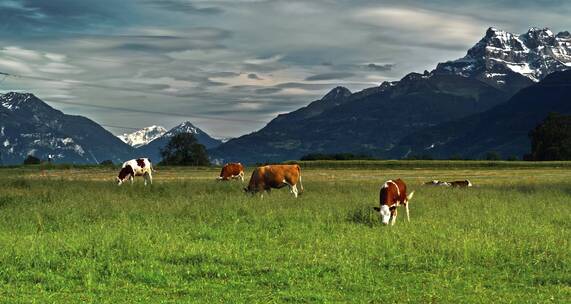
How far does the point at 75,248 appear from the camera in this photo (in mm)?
18547

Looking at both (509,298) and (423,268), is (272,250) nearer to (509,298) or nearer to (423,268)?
(423,268)

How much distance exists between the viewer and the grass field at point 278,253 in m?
14.2

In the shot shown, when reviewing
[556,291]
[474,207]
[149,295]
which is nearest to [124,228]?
[149,295]

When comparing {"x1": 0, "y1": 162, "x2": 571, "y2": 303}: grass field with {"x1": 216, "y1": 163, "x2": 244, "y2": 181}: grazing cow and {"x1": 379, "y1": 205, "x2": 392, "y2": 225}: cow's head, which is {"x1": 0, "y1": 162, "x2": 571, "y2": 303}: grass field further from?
{"x1": 216, "y1": 163, "x2": 244, "y2": 181}: grazing cow

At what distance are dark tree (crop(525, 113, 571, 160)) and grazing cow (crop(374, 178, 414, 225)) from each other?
12944 centimetres

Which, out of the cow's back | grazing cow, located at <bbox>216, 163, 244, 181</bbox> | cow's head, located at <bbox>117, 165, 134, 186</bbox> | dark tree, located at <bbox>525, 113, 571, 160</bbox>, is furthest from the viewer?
dark tree, located at <bbox>525, 113, 571, 160</bbox>

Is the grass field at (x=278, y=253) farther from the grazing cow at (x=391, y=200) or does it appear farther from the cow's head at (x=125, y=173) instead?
the cow's head at (x=125, y=173)

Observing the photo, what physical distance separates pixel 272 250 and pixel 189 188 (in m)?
22.3

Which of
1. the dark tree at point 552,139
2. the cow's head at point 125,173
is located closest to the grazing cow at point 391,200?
the cow's head at point 125,173

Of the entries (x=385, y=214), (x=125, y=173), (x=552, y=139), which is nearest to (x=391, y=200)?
(x=385, y=214)

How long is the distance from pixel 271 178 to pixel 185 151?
426 ft

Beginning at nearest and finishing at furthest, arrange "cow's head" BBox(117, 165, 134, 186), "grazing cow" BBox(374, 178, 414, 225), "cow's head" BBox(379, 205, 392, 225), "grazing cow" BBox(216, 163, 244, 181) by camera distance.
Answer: "cow's head" BBox(379, 205, 392, 225) < "grazing cow" BBox(374, 178, 414, 225) < "cow's head" BBox(117, 165, 134, 186) < "grazing cow" BBox(216, 163, 244, 181)

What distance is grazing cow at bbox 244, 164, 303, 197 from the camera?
126 feet

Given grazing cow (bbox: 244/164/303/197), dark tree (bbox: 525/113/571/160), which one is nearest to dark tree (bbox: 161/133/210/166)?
dark tree (bbox: 525/113/571/160)
